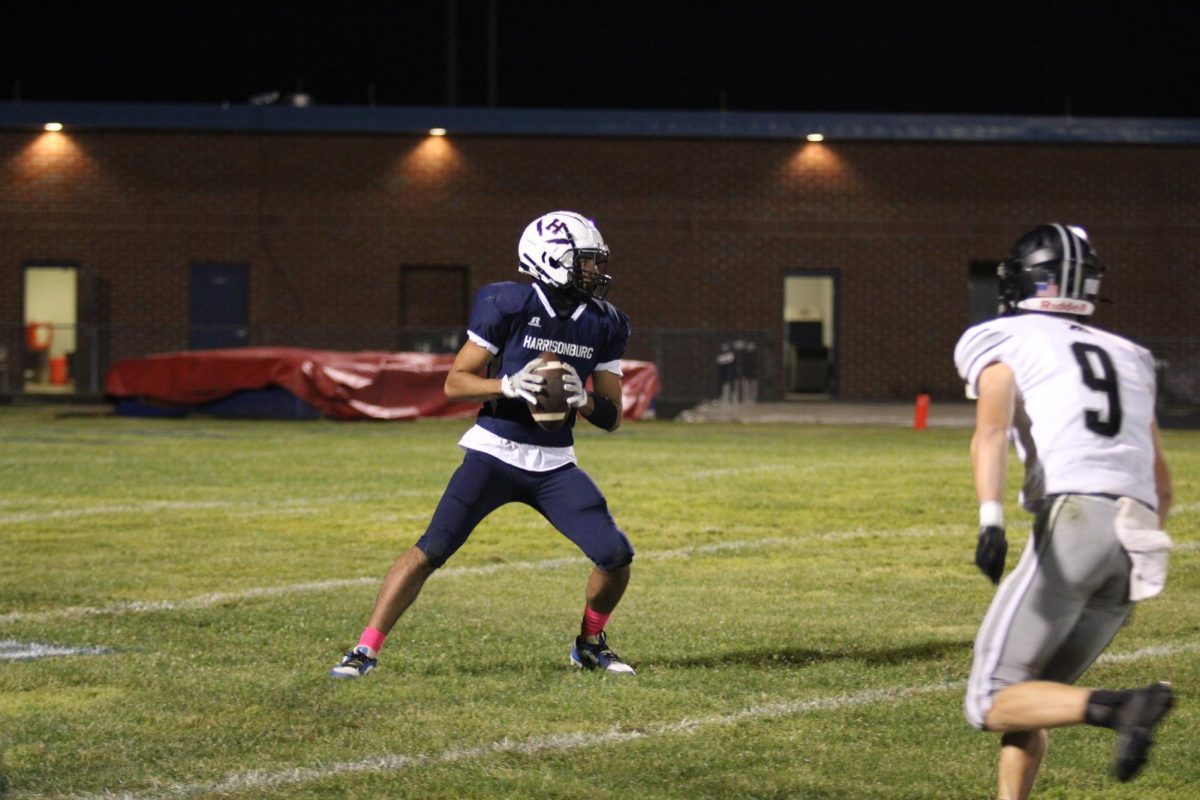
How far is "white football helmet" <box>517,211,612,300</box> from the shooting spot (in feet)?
22.3

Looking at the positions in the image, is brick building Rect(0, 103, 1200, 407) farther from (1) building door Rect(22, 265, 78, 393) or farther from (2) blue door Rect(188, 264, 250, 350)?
(1) building door Rect(22, 265, 78, 393)

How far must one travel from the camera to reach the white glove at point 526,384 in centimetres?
653

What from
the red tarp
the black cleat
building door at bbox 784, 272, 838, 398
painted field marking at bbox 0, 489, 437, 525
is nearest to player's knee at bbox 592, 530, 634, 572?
the black cleat

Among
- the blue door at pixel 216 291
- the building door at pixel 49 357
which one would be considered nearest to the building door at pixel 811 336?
the blue door at pixel 216 291

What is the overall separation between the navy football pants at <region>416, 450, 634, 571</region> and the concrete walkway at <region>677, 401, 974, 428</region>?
1959cm

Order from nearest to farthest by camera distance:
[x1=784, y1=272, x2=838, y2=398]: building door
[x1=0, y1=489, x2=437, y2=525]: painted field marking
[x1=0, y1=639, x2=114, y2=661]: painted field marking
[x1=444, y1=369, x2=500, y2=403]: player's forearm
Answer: [x1=444, y1=369, x2=500, y2=403]: player's forearm < [x1=0, y1=639, x2=114, y2=661]: painted field marking < [x1=0, y1=489, x2=437, y2=525]: painted field marking < [x1=784, y1=272, x2=838, y2=398]: building door

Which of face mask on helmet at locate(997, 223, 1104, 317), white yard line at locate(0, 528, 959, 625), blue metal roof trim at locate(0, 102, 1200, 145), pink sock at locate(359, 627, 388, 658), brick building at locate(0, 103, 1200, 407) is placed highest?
blue metal roof trim at locate(0, 102, 1200, 145)

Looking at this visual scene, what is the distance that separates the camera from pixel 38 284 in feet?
112

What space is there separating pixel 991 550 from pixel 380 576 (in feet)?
19.3

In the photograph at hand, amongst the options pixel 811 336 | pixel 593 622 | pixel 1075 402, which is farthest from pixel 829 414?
pixel 1075 402

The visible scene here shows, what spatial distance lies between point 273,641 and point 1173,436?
1848 cm

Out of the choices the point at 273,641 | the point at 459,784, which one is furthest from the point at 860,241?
the point at 459,784

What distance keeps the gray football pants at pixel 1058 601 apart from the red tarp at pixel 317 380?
20486 millimetres

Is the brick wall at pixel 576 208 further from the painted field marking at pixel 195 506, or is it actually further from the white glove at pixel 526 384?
the white glove at pixel 526 384
